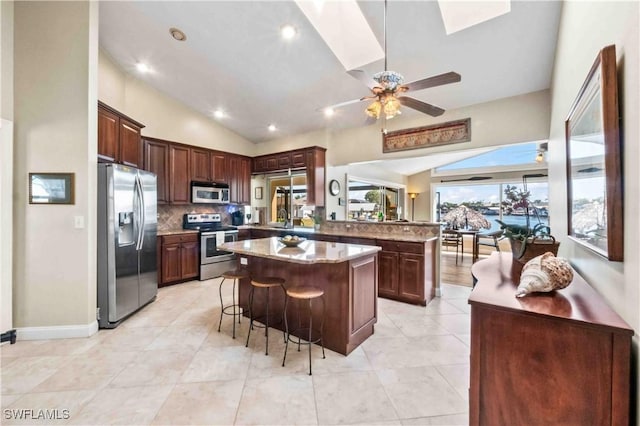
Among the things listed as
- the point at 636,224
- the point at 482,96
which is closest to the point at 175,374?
the point at 636,224

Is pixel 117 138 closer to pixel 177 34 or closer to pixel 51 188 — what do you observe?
pixel 51 188

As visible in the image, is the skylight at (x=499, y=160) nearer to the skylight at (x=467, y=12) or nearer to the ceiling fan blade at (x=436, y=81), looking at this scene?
the skylight at (x=467, y=12)

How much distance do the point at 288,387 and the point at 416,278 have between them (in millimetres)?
2335

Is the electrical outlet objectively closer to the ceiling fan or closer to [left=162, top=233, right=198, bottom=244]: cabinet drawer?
[left=162, top=233, right=198, bottom=244]: cabinet drawer

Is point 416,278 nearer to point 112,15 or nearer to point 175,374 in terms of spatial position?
point 175,374

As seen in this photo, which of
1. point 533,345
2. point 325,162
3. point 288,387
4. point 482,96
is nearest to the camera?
point 533,345

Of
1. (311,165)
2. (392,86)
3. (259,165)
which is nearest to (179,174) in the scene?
(259,165)

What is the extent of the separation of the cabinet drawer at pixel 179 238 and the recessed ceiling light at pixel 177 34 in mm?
2904

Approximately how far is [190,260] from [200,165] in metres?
1.83

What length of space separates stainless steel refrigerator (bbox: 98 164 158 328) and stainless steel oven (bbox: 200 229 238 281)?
1.17 metres

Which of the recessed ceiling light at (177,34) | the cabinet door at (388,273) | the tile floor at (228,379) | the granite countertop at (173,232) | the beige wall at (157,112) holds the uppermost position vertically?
the recessed ceiling light at (177,34)

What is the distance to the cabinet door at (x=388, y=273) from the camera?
12.5 feet

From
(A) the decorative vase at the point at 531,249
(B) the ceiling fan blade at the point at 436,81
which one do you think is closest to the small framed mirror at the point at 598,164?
(A) the decorative vase at the point at 531,249

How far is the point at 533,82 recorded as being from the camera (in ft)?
10.3
